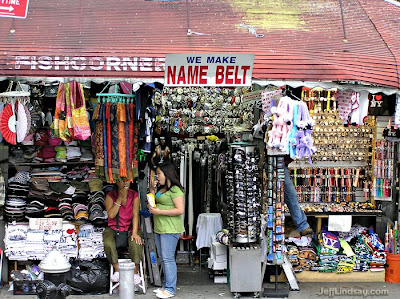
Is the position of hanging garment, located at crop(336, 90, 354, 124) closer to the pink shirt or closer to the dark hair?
the dark hair

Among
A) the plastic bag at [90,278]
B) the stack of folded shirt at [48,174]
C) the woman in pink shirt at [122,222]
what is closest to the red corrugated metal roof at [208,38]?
the woman in pink shirt at [122,222]

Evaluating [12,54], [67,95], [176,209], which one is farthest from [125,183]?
[12,54]

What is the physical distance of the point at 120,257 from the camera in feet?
32.1

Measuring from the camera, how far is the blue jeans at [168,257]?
9.28 m

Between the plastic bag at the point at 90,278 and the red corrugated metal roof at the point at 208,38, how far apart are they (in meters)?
2.79

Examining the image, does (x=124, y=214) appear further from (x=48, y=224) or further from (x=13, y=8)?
(x=13, y=8)

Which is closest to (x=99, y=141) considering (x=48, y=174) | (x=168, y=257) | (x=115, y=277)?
(x=48, y=174)

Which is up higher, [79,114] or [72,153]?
[79,114]

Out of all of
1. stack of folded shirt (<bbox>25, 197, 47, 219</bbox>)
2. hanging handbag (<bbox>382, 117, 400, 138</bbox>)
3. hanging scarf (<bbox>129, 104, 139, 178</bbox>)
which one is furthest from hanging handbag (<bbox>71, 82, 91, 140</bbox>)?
hanging handbag (<bbox>382, 117, 400, 138</bbox>)

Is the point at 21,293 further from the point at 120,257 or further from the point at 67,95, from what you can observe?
the point at 67,95

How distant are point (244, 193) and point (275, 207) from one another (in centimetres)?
45

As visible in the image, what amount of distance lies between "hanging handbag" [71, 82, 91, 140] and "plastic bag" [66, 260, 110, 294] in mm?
1990

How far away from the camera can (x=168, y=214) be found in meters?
9.18

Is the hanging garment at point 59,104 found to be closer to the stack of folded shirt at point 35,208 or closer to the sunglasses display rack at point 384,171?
the stack of folded shirt at point 35,208
